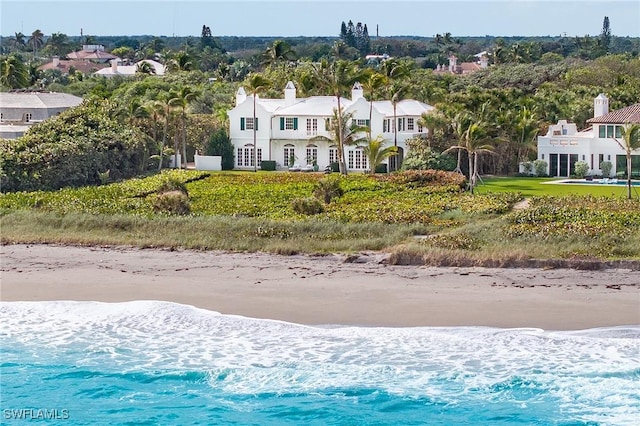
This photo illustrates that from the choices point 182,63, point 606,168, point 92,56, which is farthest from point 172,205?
point 92,56

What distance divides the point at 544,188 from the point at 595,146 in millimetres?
6627

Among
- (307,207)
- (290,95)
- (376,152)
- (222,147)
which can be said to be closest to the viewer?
(307,207)

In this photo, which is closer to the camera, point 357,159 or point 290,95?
point 357,159

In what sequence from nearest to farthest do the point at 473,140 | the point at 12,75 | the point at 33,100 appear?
the point at 473,140, the point at 33,100, the point at 12,75

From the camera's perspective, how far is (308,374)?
20469 mm

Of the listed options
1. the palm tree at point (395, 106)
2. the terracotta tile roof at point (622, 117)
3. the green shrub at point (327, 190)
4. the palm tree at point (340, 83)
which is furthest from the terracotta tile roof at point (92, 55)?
the green shrub at point (327, 190)

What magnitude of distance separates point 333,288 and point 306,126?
31.3 metres

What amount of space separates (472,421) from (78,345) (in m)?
8.50

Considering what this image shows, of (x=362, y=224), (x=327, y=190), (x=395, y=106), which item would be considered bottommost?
(x=362, y=224)

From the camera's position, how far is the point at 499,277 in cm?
2589

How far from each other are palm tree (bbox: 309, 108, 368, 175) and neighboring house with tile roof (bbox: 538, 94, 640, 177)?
8622 millimetres

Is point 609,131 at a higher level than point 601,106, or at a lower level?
lower

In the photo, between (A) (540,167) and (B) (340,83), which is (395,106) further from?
(A) (540,167)

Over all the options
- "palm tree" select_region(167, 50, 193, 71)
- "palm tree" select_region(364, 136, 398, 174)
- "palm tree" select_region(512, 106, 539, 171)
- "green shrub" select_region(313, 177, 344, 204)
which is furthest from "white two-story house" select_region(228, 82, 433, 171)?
"palm tree" select_region(167, 50, 193, 71)
